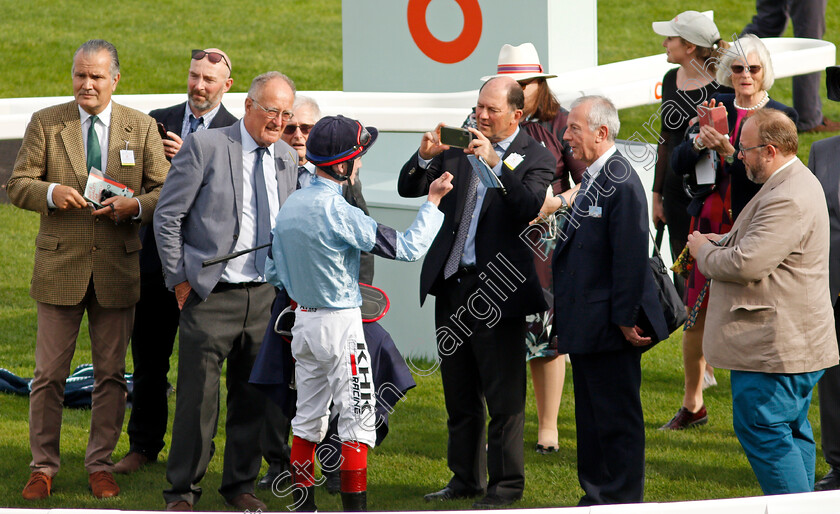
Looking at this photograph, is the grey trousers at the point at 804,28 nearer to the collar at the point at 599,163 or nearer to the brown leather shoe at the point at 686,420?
the brown leather shoe at the point at 686,420

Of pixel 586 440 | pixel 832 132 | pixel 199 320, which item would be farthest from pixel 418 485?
pixel 832 132

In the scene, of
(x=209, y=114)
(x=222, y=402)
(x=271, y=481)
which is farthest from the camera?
(x=222, y=402)

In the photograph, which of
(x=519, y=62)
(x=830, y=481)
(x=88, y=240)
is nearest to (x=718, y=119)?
(x=519, y=62)

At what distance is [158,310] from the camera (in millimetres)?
5898

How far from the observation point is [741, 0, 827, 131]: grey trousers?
1342 cm

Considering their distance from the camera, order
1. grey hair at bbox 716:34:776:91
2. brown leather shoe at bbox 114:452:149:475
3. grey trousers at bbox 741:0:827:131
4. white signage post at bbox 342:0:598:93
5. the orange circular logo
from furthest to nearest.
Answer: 1. grey trousers at bbox 741:0:827:131
2. the orange circular logo
3. white signage post at bbox 342:0:598:93
4. brown leather shoe at bbox 114:452:149:475
5. grey hair at bbox 716:34:776:91

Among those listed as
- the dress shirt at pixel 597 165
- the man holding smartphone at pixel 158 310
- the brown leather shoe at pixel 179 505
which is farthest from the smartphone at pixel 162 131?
the dress shirt at pixel 597 165

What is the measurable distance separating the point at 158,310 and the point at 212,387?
36.4 inches

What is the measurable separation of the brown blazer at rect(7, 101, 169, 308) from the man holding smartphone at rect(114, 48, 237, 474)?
1.31ft

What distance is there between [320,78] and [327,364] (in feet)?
45.3

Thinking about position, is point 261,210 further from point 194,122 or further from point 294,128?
point 194,122

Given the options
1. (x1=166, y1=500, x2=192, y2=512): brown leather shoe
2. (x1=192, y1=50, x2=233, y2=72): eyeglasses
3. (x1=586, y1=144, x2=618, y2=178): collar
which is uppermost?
(x1=192, y1=50, x2=233, y2=72): eyeglasses

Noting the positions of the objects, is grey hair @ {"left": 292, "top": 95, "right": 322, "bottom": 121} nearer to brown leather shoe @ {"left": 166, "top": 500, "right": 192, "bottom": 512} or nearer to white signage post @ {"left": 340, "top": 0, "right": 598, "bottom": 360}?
white signage post @ {"left": 340, "top": 0, "right": 598, "bottom": 360}

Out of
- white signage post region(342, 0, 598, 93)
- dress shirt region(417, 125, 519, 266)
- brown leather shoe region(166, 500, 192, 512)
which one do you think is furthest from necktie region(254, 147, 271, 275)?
white signage post region(342, 0, 598, 93)
